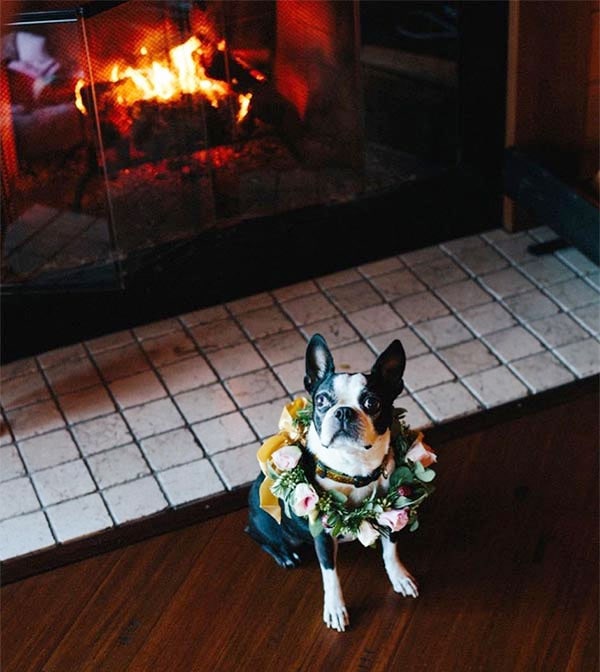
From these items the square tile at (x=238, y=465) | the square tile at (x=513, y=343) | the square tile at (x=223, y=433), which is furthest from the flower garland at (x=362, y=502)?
the square tile at (x=513, y=343)

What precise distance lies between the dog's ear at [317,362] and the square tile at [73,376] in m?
1.07

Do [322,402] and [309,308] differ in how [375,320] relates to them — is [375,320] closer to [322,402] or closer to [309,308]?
[309,308]

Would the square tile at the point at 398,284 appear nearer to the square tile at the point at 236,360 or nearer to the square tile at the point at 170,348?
the square tile at the point at 236,360

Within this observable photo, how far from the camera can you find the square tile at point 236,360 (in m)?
3.04

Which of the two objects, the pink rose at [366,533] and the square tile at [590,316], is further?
the square tile at [590,316]

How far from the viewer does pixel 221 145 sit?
302 centimetres

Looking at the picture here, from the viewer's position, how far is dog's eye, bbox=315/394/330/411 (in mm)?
2061

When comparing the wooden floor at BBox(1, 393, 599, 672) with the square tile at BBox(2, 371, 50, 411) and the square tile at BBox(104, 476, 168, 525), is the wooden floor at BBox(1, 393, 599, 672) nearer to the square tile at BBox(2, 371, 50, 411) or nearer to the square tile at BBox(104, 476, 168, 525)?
the square tile at BBox(104, 476, 168, 525)

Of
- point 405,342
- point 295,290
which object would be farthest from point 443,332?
point 295,290

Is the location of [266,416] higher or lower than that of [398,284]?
lower

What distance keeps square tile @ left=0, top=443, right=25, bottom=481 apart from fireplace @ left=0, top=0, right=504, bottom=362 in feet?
1.46

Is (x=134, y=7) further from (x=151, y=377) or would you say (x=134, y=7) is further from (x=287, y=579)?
(x=287, y=579)

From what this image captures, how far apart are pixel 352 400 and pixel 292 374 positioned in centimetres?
97

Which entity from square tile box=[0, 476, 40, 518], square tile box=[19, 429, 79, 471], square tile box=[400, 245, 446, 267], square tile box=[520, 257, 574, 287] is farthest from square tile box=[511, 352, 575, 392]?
square tile box=[0, 476, 40, 518]
